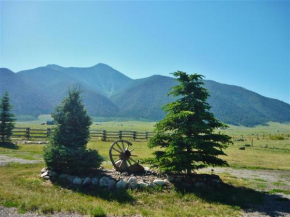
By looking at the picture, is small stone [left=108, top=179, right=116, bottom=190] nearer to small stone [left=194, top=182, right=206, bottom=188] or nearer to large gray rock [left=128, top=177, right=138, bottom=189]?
large gray rock [left=128, top=177, right=138, bottom=189]

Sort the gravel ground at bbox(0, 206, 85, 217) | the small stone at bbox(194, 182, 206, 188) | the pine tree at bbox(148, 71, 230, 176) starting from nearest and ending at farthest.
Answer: the gravel ground at bbox(0, 206, 85, 217) < the small stone at bbox(194, 182, 206, 188) < the pine tree at bbox(148, 71, 230, 176)

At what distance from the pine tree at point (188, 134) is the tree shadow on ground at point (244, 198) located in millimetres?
1177

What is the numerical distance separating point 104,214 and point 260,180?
405 inches

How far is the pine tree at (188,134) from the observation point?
1081cm

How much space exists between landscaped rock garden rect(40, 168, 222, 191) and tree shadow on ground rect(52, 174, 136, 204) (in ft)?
0.67

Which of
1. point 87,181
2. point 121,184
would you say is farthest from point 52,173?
point 121,184

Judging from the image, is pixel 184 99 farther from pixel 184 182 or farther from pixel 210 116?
pixel 184 182

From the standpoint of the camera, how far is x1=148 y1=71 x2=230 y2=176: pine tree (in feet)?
35.5

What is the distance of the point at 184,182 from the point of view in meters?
10.8

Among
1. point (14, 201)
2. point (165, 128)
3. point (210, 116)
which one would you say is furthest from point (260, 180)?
point (14, 201)

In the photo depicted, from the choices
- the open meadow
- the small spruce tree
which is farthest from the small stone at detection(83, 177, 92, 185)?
the small spruce tree

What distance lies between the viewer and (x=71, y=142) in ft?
38.3

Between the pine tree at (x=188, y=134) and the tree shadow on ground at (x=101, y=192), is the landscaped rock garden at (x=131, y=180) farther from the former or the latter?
the pine tree at (x=188, y=134)

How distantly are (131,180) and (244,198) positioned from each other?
5.01 m
